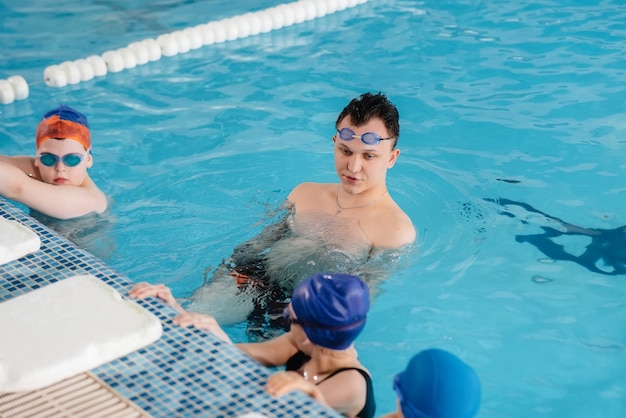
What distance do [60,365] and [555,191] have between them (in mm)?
4219

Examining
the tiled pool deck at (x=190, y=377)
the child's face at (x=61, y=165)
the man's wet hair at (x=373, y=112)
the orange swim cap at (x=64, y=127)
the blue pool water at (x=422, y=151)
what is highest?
the man's wet hair at (x=373, y=112)

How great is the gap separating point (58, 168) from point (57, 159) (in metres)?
0.05

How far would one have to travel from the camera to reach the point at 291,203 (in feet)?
16.7

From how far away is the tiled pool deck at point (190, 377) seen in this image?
9.32 ft

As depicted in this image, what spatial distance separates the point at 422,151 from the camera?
680cm

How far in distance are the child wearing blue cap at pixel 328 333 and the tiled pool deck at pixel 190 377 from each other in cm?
6

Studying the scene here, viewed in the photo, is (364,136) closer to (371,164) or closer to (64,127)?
(371,164)

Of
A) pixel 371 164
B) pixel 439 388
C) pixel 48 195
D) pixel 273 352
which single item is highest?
pixel 371 164

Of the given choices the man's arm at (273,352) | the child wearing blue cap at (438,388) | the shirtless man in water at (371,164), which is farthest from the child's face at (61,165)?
the child wearing blue cap at (438,388)

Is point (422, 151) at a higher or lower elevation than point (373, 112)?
lower

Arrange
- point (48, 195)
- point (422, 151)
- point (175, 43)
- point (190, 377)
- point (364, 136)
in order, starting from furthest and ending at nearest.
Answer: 1. point (175, 43)
2. point (422, 151)
3. point (48, 195)
4. point (364, 136)
5. point (190, 377)

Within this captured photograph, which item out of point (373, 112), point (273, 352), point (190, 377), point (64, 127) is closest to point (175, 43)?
point (64, 127)

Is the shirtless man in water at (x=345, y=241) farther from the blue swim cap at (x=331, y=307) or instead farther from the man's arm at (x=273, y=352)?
the blue swim cap at (x=331, y=307)

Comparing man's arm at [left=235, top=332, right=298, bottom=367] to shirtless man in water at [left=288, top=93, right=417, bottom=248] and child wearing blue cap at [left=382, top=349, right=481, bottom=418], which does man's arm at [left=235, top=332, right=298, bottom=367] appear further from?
shirtless man in water at [left=288, top=93, right=417, bottom=248]
